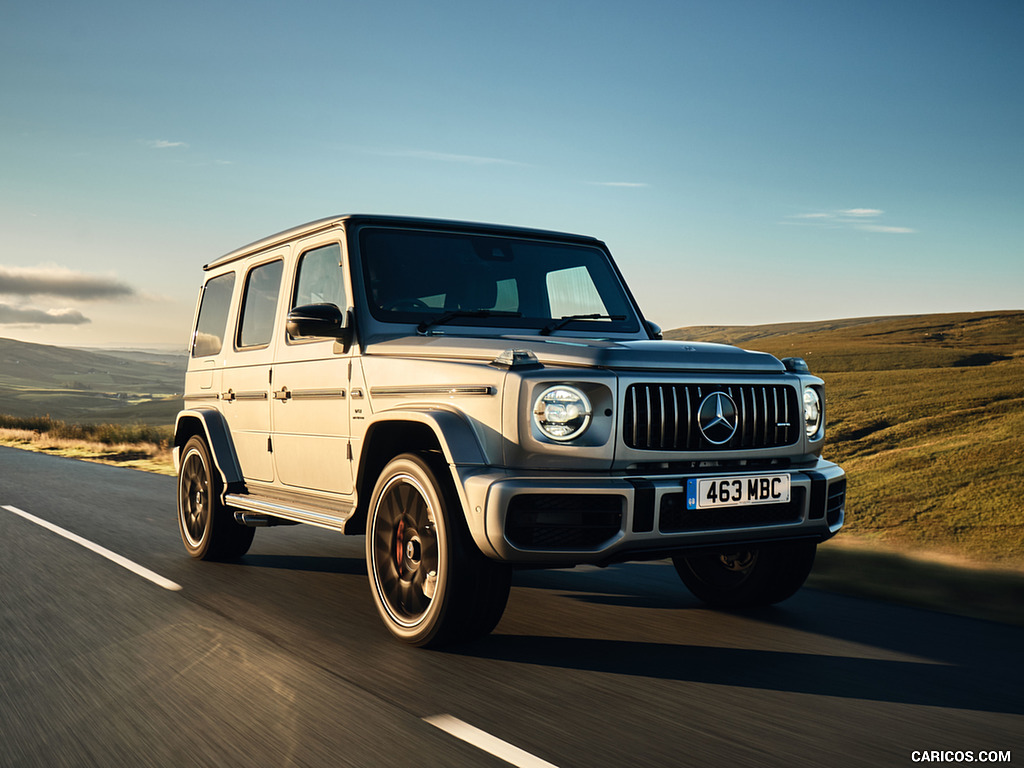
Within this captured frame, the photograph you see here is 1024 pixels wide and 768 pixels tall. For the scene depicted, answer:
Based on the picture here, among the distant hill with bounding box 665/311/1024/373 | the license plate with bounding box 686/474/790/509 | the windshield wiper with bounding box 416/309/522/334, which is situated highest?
the distant hill with bounding box 665/311/1024/373

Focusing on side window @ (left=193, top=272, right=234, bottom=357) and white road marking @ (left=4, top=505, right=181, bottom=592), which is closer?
white road marking @ (left=4, top=505, right=181, bottom=592)

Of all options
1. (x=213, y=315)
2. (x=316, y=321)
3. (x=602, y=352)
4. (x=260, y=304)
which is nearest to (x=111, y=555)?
(x=213, y=315)

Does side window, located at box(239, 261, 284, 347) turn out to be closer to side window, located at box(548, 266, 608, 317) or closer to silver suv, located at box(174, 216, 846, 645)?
silver suv, located at box(174, 216, 846, 645)

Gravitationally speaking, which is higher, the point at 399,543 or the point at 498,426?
the point at 498,426

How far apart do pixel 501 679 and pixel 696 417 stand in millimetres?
1470

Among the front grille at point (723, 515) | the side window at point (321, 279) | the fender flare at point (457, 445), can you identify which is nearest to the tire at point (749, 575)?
the front grille at point (723, 515)

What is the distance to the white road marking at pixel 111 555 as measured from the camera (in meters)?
6.24

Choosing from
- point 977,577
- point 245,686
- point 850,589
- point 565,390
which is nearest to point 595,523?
point 565,390

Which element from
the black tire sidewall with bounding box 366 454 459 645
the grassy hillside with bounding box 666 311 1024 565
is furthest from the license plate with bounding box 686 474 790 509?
the grassy hillside with bounding box 666 311 1024 565

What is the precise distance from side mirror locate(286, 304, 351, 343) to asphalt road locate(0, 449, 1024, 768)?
1.56m

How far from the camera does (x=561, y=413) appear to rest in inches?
167

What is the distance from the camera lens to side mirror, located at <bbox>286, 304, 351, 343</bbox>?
511 cm

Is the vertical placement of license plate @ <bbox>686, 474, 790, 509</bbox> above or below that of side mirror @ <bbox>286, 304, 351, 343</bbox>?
below

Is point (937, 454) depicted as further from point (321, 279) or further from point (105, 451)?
point (105, 451)
